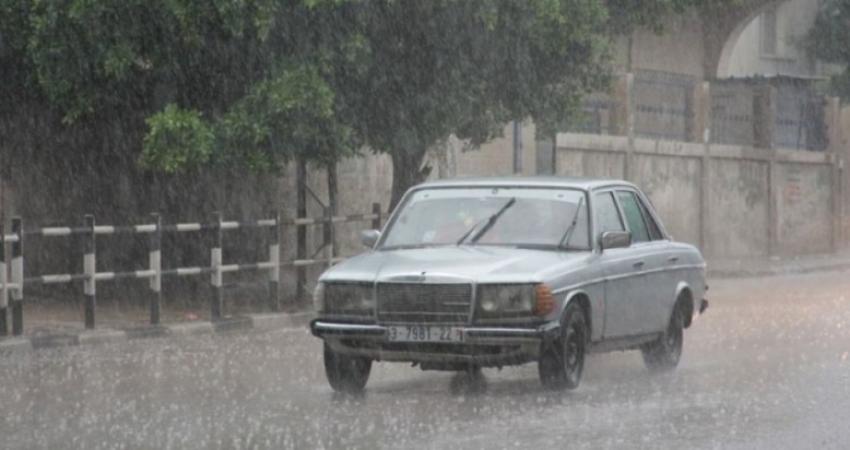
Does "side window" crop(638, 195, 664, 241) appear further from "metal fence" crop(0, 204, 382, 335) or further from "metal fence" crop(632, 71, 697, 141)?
"metal fence" crop(632, 71, 697, 141)

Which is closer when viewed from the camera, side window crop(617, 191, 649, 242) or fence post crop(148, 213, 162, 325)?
side window crop(617, 191, 649, 242)

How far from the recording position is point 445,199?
48.5 ft

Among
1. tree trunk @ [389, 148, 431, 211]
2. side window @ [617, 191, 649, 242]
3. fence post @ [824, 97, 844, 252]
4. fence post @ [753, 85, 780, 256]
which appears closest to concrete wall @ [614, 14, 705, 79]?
fence post @ [753, 85, 780, 256]

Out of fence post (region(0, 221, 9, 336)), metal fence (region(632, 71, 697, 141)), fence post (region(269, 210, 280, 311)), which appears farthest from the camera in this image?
metal fence (region(632, 71, 697, 141))

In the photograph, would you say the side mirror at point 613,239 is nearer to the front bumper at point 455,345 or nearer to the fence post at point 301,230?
the front bumper at point 455,345

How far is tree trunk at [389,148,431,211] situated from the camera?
24.9m

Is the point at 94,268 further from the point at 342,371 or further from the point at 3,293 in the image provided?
the point at 342,371

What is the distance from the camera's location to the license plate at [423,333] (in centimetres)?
1309

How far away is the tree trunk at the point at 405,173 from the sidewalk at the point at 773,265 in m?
8.87

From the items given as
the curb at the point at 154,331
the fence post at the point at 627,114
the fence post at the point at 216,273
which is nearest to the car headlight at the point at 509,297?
the curb at the point at 154,331

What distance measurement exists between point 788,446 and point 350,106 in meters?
13.1

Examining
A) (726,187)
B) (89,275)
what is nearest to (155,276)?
(89,275)

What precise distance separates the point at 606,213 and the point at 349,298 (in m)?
2.60

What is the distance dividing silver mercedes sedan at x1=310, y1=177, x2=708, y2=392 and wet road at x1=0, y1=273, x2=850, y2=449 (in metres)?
0.31
